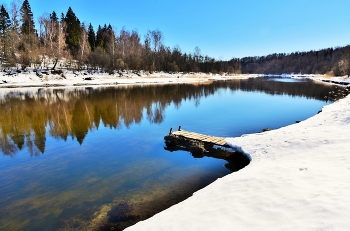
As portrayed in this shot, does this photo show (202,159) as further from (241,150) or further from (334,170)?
(334,170)

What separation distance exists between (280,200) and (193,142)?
24.6 ft

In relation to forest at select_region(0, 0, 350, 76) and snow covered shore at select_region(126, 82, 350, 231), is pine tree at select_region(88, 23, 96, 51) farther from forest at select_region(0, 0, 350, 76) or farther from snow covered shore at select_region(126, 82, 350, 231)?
snow covered shore at select_region(126, 82, 350, 231)

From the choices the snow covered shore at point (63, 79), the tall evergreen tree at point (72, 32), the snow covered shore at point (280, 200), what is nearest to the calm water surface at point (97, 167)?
the snow covered shore at point (280, 200)

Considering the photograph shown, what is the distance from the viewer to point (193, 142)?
12086mm

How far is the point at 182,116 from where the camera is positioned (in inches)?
795

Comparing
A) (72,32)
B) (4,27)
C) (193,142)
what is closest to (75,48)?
(72,32)

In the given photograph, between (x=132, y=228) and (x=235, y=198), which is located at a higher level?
(x=235, y=198)

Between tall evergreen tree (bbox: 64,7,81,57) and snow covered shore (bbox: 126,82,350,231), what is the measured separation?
74.8 m

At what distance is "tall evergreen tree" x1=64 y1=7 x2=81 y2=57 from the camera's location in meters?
72.7

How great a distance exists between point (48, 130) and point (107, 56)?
49889 mm

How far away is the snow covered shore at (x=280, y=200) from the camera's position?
393 cm

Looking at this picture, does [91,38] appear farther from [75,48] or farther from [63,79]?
[63,79]

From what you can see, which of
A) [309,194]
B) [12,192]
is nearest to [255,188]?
[309,194]

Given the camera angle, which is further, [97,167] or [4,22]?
[4,22]
